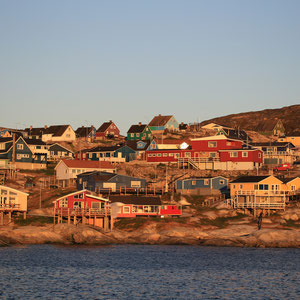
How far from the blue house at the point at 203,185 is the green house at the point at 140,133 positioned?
57.5 meters

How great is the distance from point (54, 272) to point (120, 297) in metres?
13.7

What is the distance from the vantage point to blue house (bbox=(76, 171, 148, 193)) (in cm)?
10400

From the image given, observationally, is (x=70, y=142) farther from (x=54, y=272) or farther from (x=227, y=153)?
(x=54, y=272)

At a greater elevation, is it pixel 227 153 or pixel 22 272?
pixel 227 153

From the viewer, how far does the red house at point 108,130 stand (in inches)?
6657

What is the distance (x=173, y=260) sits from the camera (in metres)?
71.6

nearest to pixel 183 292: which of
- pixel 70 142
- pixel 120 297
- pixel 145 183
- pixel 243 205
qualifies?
pixel 120 297

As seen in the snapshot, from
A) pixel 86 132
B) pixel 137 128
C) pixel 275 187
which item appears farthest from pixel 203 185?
pixel 86 132

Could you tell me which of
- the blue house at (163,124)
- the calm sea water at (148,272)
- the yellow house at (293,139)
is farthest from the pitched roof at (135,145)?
the calm sea water at (148,272)

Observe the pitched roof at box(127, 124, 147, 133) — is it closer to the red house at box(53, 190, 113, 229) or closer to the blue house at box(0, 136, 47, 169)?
the blue house at box(0, 136, 47, 169)

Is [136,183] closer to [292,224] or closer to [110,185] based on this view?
[110,185]

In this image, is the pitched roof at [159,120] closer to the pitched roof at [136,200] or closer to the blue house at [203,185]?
the blue house at [203,185]

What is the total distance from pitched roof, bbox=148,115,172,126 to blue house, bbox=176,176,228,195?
6539 cm

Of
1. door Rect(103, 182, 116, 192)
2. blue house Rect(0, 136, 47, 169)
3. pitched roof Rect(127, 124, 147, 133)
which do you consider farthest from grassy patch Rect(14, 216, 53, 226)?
pitched roof Rect(127, 124, 147, 133)
